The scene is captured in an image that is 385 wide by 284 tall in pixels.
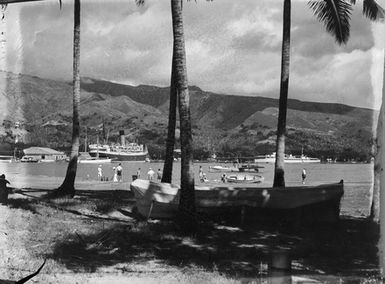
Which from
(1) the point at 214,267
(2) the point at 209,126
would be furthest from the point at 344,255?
(2) the point at 209,126

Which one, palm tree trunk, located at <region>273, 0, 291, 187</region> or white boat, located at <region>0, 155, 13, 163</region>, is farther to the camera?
palm tree trunk, located at <region>273, 0, 291, 187</region>

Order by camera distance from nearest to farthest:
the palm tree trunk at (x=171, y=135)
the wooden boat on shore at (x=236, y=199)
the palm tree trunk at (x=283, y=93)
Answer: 1. the palm tree trunk at (x=283, y=93)
2. the wooden boat on shore at (x=236, y=199)
3. the palm tree trunk at (x=171, y=135)

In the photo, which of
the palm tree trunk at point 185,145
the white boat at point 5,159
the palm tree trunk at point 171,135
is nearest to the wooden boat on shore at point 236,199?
the palm tree trunk at point 185,145

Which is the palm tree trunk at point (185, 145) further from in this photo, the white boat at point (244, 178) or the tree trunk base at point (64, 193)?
the white boat at point (244, 178)

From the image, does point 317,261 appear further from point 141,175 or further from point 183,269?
point 141,175


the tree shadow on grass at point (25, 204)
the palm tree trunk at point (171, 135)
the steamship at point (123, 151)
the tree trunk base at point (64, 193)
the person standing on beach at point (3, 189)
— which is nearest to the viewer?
the person standing on beach at point (3, 189)

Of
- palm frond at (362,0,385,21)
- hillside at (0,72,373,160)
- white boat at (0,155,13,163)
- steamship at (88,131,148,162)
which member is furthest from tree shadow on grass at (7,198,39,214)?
palm frond at (362,0,385,21)

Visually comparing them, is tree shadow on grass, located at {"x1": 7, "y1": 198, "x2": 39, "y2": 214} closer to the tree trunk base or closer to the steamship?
the tree trunk base
